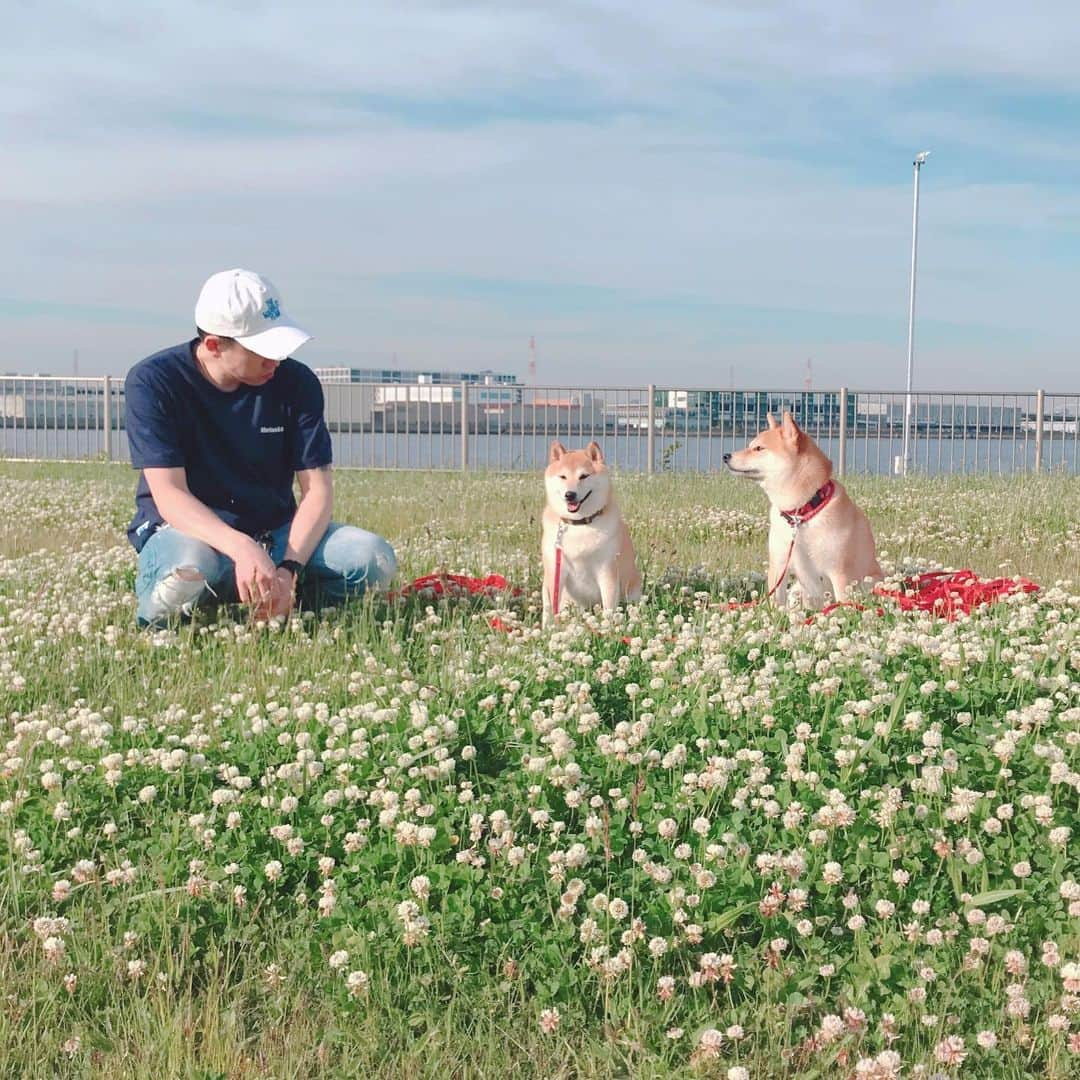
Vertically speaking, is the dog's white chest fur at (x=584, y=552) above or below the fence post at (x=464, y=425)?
below

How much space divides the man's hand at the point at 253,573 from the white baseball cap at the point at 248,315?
90 cm

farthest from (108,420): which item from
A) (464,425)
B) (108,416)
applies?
(464,425)

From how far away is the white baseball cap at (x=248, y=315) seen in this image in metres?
5.25

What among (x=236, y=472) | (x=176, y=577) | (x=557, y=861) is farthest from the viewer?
(x=236, y=472)

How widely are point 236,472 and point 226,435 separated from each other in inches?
8.8

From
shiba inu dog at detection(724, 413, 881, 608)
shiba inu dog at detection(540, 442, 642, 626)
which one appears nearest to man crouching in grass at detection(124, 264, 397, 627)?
shiba inu dog at detection(540, 442, 642, 626)

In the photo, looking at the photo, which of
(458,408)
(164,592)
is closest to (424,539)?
(164,592)

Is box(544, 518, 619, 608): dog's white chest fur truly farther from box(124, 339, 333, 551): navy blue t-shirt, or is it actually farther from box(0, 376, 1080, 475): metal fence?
box(0, 376, 1080, 475): metal fence

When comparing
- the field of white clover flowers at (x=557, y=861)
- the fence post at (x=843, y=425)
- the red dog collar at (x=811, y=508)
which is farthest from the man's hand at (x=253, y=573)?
the fence post at (x=843, y=425)

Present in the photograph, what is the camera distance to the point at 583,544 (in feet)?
20.3

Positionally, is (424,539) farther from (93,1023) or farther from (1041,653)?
(93,1023)

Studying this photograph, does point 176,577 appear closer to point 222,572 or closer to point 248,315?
point 222,572

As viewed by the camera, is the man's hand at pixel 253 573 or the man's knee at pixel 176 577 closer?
the man's hand at pixel 253 573

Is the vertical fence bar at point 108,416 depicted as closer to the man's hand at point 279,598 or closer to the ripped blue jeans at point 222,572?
the ripped blue jeans at point 222,572
